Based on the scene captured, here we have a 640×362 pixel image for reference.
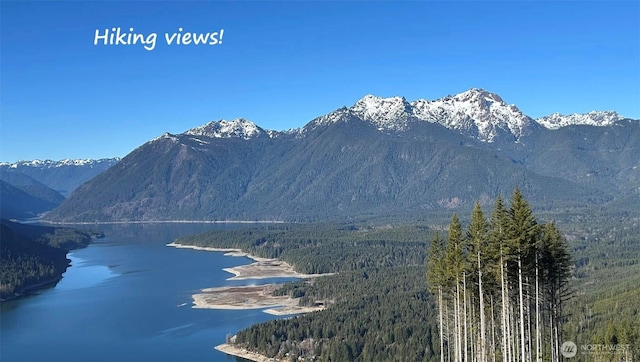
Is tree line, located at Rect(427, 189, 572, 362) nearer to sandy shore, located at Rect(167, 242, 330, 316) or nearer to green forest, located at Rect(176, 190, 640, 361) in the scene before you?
green forest, located at Rect(176, 190, 640, 361)

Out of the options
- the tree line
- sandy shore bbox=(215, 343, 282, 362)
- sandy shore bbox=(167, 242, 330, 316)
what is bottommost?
sandy shore bbox=(215, 343, 282, 362)

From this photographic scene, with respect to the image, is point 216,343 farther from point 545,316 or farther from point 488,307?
point 488,307

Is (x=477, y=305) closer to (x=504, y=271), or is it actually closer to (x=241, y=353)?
(x=504, y=271)

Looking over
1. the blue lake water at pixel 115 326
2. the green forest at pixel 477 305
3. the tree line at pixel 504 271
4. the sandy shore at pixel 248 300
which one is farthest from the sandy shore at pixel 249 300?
the tree line at pixel 504 271

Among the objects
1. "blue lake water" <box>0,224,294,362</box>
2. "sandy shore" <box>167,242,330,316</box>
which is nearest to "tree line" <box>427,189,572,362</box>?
"blue lake water" <box>0,224,294,362</box>

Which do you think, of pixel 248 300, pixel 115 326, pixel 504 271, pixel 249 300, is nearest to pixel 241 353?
pixel 115 326

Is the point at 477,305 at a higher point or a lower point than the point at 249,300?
higher

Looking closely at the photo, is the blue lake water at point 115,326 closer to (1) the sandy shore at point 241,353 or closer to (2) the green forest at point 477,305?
(1) the sandy shore at point 241,353

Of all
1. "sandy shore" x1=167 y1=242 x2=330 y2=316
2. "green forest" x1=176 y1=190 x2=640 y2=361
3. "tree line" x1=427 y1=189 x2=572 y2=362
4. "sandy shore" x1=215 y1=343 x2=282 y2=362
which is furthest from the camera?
"sandy shore" x1=167 y1=242 x2=330 y2=316
